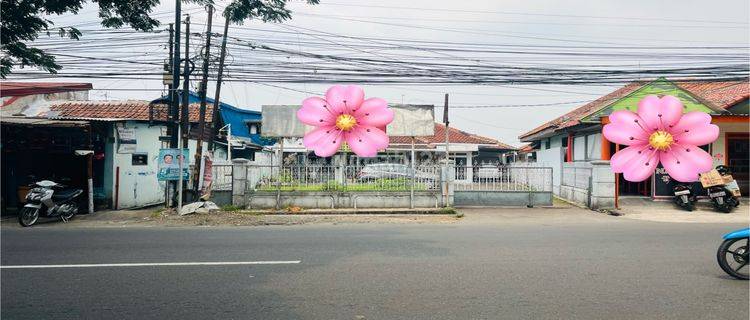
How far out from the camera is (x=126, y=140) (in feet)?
48.3

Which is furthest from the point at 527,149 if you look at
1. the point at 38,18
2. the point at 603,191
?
the point at 38,18

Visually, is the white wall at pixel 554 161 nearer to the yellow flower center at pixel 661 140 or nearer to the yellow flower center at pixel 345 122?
the yellow flower center at pixel 661 140

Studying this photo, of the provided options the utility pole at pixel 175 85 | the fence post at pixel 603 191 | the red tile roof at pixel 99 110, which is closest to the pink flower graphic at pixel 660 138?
the utility pole at pixel 175 85

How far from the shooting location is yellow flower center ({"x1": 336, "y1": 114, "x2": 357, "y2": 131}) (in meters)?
1.37

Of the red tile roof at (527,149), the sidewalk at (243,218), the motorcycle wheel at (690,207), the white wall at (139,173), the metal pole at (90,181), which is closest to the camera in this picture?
the sidewalk at (243,218)

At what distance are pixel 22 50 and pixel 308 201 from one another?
443 inches

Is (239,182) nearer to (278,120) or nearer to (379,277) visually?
(379,277)

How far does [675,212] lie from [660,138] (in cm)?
1509

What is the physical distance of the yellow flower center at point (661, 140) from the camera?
1.24 meters

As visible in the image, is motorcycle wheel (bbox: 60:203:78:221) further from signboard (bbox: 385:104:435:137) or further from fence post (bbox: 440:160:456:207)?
signboard (bbox: 385:104:435:137)

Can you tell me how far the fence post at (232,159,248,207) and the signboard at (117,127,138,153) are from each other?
10.6 ft

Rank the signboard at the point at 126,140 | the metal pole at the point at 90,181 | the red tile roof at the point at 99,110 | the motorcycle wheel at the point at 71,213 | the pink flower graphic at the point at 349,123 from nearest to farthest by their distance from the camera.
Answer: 1. the pink flower graphic at the point at 349,123
2. the motorcycle wheel at the point at 71,213
3. the metal pole at the point at 90,181
4. the signboard at the point at 126,140
5. the red tile roof at the point at 99,110

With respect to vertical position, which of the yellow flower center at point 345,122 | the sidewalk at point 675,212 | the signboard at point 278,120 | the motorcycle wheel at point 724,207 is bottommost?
the sidewalk at point 675,212

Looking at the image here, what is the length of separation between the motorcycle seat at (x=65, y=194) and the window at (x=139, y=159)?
2415 mm
